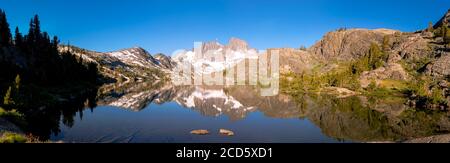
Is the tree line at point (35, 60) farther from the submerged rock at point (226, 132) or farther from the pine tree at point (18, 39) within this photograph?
the submerged rock at point (226, 132)

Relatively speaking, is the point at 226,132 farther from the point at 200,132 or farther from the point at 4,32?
the point at 4,32

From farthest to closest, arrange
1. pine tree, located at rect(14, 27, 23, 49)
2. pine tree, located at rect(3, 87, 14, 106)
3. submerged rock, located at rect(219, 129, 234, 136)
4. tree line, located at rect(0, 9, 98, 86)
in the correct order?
pine tree, located at rect(14, 27, 23, 49)
tree line, located at rect(0, 9, 98, 86)
pine tree, located at rect(3, 87, 14, 106)
submerged rock, located at rect(219, 129, 234, 136)

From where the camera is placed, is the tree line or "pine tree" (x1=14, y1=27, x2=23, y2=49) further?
"pine tree" (x1=14, y1=27, x2=23, y2=49)

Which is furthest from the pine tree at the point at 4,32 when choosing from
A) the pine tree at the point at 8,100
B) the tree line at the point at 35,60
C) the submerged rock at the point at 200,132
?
the submerged rock at the point at 200,132

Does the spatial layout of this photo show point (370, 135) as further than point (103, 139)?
Yes

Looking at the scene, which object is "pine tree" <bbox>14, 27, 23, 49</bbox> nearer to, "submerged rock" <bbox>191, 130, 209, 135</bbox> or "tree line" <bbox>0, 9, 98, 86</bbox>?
"tree line" <bbox>0, 9, 98, 86</bbox>

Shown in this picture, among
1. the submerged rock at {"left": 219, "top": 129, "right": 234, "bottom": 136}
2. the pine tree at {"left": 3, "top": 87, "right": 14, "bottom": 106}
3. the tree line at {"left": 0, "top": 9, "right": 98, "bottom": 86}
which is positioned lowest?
the submerged rock at {"left": 219, "top": 129, "right": 234, "bottom": 136}

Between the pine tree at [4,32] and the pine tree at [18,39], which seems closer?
the pine tree at [4,32]

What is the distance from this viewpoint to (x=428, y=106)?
105875 millimetres

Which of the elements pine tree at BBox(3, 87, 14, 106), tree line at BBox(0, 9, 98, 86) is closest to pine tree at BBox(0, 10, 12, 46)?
tree line at BBox(0, 9, 98, 86)

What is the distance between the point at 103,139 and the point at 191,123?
22444 millimetres

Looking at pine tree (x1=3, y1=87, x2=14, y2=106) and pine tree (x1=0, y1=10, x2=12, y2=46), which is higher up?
pine tree (x1=0, y1=10, x2=12, y2=46)
